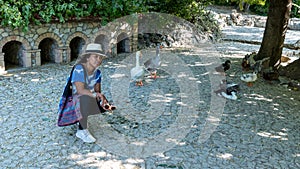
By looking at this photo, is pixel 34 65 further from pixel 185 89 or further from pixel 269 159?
pixel 269 159

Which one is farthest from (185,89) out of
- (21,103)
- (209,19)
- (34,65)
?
(209,19)

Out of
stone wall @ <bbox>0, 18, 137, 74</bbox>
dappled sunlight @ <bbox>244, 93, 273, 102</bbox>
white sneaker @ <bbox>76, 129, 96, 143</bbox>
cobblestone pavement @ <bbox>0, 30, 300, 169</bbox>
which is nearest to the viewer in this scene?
cobblestone pavement @ <bbox>0, 30, 300, 169</bbox>

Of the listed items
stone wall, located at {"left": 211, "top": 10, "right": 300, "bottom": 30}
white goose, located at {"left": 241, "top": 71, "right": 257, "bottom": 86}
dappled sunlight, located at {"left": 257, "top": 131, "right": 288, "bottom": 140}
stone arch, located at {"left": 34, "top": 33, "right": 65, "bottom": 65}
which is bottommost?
dappled sunlight, located at {"left": 257, "top": 131, "right": 288, "bottom": 140}

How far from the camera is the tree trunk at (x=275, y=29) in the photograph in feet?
29.3

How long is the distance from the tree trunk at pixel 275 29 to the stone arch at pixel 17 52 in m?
6.63

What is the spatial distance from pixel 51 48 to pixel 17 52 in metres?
0.99

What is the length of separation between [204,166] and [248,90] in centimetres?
388

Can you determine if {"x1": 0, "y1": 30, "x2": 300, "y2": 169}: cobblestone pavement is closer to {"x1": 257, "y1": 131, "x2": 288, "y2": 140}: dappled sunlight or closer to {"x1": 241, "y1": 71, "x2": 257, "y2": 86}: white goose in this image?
{"x1": 257, "y1": 131, "x2": 288, "y2": 140}: dappled sunlight

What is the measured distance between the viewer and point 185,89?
7613mm

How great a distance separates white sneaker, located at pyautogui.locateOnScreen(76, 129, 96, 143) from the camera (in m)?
4.82

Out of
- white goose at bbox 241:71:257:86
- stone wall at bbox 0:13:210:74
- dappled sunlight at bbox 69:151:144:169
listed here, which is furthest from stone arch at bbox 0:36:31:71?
white goose at bbox 241:71:257:86

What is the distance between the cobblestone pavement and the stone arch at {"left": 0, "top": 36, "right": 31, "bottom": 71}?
1.38 feet

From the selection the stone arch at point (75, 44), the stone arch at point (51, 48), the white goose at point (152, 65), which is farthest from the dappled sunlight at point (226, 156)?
the stone arch at point (75, 44)

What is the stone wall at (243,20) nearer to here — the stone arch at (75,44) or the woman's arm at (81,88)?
the stone arch at (75,44)
